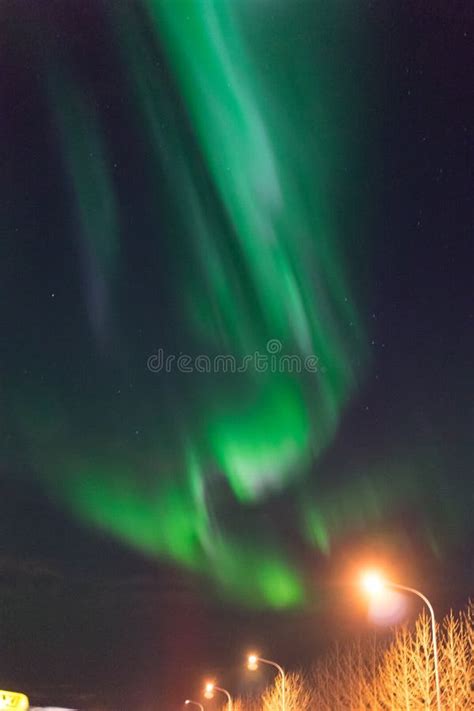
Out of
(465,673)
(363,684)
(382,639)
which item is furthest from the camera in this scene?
(382,639)

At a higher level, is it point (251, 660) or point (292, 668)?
point (292, 668)

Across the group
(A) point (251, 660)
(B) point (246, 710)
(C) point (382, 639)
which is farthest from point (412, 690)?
(B) point (246, 710)

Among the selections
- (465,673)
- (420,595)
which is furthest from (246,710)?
(420,595)

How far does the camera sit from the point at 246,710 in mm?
112625

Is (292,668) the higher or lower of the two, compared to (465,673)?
higher

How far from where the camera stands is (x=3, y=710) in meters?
45.5

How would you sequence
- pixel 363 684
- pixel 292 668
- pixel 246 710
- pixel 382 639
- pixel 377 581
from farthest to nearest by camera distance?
pixel 292 668 → pixel 246 710 → pixel 382 639 → pixel 363 684 → pixel 377 581

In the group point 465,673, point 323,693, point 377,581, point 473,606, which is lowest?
point 377,581

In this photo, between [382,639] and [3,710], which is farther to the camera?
[382,639]

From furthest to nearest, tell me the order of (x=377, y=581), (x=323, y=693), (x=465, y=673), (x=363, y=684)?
1. (x=323, y=693)
2. (x=363, y=684)
3. (x=465, y=673)
4. (x=377, y=581)

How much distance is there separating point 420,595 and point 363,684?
46.3 meters

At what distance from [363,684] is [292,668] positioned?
55.7 metres

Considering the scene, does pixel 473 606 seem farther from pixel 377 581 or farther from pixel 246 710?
pixel 246 710

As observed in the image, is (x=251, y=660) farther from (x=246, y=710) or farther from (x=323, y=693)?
(x=246, y=710)
